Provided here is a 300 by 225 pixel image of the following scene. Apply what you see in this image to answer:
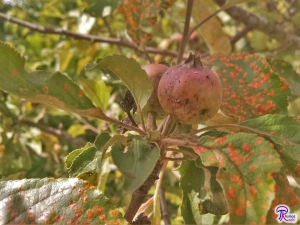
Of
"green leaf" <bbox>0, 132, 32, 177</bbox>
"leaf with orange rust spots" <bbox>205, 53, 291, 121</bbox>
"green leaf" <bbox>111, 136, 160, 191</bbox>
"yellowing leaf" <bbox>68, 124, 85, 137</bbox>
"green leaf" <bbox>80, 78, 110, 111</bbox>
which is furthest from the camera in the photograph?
"yellowing leaf" <bbox>68, 124, 85, 137</bbox>

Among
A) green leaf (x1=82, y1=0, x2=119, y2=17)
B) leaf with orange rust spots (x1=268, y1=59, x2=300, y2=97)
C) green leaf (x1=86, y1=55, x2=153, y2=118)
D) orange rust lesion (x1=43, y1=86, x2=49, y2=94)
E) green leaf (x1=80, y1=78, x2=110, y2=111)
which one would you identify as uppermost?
green leaf (x1=82, y1=0, x2=119, y2=17)

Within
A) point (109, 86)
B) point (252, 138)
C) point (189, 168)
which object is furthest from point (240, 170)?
point (109, 86)

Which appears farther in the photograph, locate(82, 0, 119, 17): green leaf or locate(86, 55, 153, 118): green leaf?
locate(82, 0, 119, 17): green leaf

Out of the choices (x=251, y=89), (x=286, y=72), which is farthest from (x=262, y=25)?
(x=251, y=89)

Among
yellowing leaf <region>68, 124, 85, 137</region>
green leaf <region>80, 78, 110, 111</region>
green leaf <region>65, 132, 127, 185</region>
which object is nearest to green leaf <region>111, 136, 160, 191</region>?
green leaf <region>65, 132, 127, 185</region>

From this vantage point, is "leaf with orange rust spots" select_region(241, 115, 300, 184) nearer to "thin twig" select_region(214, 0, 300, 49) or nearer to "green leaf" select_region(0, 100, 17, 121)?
"thin twig" select_region(214, 0, 300, 49)

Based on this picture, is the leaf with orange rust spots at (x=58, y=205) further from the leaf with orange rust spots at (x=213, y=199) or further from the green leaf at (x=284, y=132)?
the green leaf at (x=284, y=132)

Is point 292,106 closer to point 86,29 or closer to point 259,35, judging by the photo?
point 259,35
